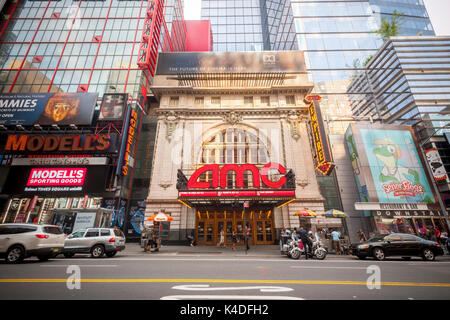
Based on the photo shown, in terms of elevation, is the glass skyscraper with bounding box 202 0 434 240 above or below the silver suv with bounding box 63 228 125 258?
above

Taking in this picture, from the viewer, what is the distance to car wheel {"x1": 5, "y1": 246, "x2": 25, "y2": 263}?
A: 886cm

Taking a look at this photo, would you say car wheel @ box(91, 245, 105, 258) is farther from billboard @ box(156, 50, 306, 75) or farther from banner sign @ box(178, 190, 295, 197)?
billboard @ box(156, 50, 306, 75)

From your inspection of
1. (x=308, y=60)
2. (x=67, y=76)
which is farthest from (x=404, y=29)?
(x=67, y=76)

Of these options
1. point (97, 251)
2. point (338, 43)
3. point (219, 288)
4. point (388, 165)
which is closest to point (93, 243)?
point (97, 251)

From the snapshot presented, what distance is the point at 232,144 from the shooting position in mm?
24219

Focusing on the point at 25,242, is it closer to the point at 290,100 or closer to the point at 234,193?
the point at 234,193

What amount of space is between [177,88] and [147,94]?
7.00m

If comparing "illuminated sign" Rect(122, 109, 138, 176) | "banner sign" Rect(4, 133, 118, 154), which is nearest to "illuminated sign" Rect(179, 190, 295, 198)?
"illuminated sign" Rect(122, 109, 138, 176)

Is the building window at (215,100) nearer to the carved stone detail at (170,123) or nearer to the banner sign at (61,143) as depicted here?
the carved stone detail at (170,123)

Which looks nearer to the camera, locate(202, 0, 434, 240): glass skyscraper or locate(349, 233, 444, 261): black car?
locate(349, 233, 444, 261): black car

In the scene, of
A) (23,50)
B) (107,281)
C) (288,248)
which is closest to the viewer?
(107,281)

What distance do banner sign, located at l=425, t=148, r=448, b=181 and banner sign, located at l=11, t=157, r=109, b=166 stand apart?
39715 mm
